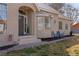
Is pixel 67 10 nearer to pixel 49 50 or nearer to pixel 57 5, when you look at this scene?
pixel 57 5

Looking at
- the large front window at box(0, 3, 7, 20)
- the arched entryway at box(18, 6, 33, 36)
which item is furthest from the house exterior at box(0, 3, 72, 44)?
the large front window at box(0, 3, 7, 20)

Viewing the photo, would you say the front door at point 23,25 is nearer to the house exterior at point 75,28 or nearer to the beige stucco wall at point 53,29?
the beige stucco wall at point 53,29

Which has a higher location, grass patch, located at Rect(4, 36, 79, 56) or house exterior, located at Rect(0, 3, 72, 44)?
house exterior, located at Rect(0, 3, 72, 44)

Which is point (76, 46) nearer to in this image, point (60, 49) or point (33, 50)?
point (60, 49)

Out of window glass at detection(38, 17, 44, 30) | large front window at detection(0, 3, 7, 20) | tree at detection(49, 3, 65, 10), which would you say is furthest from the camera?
window glass at detection(38, 17, 44, 30)

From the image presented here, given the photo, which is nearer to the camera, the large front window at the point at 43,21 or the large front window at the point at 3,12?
the large front window at the point at 3,12

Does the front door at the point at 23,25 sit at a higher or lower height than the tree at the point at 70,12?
lower

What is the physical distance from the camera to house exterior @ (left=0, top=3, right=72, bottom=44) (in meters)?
6.70

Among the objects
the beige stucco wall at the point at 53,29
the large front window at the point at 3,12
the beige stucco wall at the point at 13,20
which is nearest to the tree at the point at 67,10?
the beige stucco wall at the point at 53,29

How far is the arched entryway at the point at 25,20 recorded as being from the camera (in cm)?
677

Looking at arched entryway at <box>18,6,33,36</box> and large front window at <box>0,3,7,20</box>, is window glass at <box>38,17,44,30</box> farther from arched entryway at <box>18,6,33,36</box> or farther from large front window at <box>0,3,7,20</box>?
large front window at <box>0,3,7,20</box>

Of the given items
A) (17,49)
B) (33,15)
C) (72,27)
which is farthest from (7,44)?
(72,27)

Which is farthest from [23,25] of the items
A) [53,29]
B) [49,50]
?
[49,50]

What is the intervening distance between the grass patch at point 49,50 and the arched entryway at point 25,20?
13.0 inches
